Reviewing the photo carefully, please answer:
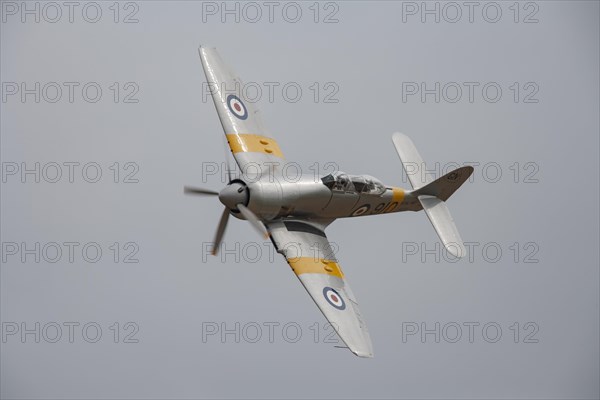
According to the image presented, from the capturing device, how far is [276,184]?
27953 millimetres

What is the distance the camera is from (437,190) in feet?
106

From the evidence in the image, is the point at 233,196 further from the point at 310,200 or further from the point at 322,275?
the point at 322,275

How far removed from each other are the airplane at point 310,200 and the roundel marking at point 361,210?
0.14ft

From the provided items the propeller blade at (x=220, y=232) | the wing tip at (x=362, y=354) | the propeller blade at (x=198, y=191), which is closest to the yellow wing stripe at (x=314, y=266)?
the propeller blade at (x=220, y=232)

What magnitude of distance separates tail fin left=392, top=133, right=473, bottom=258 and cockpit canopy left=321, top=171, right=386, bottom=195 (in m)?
1.99

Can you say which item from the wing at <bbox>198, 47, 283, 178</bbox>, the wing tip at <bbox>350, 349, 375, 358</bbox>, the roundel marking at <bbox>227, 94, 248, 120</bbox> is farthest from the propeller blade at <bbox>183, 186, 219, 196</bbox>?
the wing tip at <bbox>350, 349, 375, 358</bbox>

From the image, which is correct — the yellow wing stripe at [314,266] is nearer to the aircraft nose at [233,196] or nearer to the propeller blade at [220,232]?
the propeller blade at [220,232]

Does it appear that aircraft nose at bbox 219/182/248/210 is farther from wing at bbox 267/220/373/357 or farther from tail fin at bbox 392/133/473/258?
tail fin at bbox 392/133/473/258

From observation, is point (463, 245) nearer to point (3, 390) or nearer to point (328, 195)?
point (328, 195)

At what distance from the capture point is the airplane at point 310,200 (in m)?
27.1

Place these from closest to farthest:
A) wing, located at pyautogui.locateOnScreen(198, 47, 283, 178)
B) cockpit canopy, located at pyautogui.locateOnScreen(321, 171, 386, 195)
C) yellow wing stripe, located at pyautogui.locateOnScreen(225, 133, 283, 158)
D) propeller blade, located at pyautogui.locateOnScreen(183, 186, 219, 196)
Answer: propeller blade, located at pyautogui.locateOnScreen(183, 186, 219, 196)
cockpit canopy, located at pyautogui.locateOnScreen(321, 171, 386, 195)
wing, located at pyautogui.locateOnScreen(198, 47, 283, 178)
yellow wing stripe, located at pyautogui.locateOnScreen(225, 133, 283, 158)

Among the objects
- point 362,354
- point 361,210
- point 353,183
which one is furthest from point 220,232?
point 362,354

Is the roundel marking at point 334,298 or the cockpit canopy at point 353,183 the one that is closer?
the roundel marking at point 334,298

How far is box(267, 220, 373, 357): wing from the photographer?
26000mm
